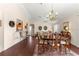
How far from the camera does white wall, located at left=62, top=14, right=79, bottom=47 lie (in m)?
2.38

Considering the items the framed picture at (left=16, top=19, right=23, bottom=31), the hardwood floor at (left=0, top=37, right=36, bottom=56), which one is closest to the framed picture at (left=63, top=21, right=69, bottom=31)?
the hardwood floor at (left=0, top=37, right=36, bottom=56)

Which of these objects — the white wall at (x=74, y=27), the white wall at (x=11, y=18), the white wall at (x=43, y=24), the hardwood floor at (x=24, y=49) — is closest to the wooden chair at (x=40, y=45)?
the hardwood floor at (x=24, y=49)

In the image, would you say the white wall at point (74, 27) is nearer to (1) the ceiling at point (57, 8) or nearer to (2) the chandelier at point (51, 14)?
(1) the ceiling at point (57, 8)

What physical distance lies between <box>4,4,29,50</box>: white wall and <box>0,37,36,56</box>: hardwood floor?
8 centimetres

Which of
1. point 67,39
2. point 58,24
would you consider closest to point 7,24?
point 58,24

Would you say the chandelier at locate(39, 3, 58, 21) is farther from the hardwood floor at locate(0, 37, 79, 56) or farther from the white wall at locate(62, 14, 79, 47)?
the hardwood floor at locate(0, 37, 79, 56)

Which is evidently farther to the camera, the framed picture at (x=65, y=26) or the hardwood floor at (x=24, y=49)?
the framed picture at (x=65, y=26)

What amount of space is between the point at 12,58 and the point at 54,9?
1105mm

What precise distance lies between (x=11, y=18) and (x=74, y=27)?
111cm

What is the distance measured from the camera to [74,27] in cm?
243

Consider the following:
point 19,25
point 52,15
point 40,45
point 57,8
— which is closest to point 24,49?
point 40,45

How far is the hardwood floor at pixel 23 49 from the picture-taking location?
232 centimetres

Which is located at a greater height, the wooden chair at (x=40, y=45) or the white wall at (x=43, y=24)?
the white wall at (x=43, y=24)

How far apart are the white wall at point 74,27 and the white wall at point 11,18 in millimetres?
777
